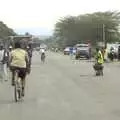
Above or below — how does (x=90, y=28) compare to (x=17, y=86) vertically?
above

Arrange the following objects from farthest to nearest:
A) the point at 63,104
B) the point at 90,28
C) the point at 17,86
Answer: the point at 90,28, the point at 17,86, the point at 63,104

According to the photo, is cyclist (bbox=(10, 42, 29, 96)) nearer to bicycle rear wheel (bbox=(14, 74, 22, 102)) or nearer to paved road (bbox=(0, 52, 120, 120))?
bicycle rear wheel (bbox=(14, 74, 22, 102))

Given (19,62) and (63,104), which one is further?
(19,62)

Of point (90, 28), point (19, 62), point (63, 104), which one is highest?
point (90, 28)

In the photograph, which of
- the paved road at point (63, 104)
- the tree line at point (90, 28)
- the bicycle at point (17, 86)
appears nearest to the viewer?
the paved road at point (63, 104)

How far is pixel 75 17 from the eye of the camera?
12406 cm

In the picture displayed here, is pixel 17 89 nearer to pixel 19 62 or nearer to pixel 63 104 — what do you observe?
pixel 19 62

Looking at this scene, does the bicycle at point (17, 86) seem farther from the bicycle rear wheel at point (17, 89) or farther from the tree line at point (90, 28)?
the tree line at point (90, 28)

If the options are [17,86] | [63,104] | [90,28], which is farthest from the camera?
[90,28]

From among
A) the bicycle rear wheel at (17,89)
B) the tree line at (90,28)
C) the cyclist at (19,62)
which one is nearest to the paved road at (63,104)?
the bicycle rear wheel at (17,89)

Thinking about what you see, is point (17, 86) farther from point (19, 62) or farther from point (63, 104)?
point (63, 104)

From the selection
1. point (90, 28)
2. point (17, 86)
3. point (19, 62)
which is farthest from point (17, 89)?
point (90, 28)

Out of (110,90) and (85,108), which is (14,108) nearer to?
(85,108)

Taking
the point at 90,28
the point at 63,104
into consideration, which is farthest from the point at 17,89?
the point at 90,28
